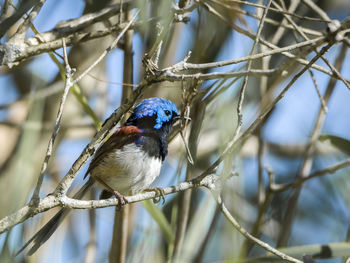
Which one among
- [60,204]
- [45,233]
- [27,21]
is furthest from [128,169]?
[27,21]

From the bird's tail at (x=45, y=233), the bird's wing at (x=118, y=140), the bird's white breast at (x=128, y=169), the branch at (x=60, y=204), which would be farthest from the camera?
the bird's wing at (x=118, y=140)

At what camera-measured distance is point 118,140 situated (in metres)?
4.04

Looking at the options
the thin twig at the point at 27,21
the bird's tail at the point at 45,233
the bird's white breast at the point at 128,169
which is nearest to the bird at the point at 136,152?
the bird's white breast at the point at 128,169

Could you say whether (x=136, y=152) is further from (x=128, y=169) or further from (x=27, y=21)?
(x=27, y=21)

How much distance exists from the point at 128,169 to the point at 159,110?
562 mm

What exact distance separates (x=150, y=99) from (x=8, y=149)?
153 centimetres

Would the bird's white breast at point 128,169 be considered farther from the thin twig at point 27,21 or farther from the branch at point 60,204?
the thin twig at point 27,21

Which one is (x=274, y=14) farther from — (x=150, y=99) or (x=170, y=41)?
(x=150, y=99)

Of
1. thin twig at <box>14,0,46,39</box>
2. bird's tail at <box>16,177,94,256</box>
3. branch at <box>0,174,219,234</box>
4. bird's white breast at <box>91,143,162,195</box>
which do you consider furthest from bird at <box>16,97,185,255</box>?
thin twig at <box>14,0,46,39</box>

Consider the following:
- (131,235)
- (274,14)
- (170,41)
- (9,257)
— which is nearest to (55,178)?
(131,235)

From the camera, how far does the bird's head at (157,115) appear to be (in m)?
4.11

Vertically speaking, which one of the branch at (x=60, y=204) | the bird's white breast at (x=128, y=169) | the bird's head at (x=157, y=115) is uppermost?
the bird's head at (x=157, y=115)

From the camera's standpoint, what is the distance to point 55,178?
5.21 meters

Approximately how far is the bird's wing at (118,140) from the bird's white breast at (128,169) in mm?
35
